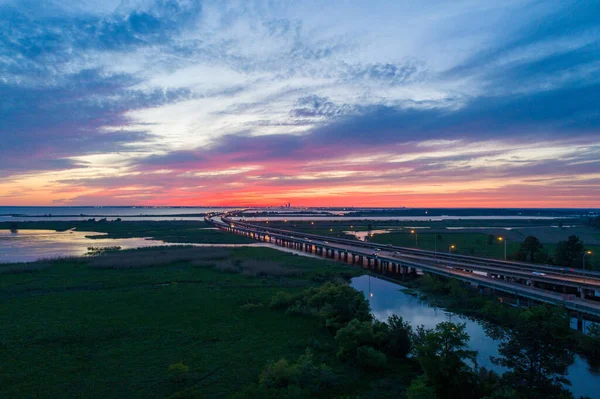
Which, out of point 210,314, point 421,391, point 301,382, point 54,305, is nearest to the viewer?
point 421,391

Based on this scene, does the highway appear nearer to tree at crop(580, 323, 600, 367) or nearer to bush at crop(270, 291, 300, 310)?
tree at crop(580, 323, 600, 367)

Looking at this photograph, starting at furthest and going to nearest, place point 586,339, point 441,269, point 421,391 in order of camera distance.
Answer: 1. point 441,269
2. point 586,339
3. point 421,391

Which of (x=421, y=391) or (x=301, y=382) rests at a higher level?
(x=421, y=391)

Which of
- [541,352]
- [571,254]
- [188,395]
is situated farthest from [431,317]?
[571,254]

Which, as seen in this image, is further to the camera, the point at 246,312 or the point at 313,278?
the point at 313,278

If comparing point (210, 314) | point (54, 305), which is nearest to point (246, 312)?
point (210, 314)

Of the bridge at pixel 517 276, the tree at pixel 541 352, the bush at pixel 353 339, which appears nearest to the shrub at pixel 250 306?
the bush at pixel 353 339

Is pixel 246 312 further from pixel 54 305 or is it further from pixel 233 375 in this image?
pixel 54 305
